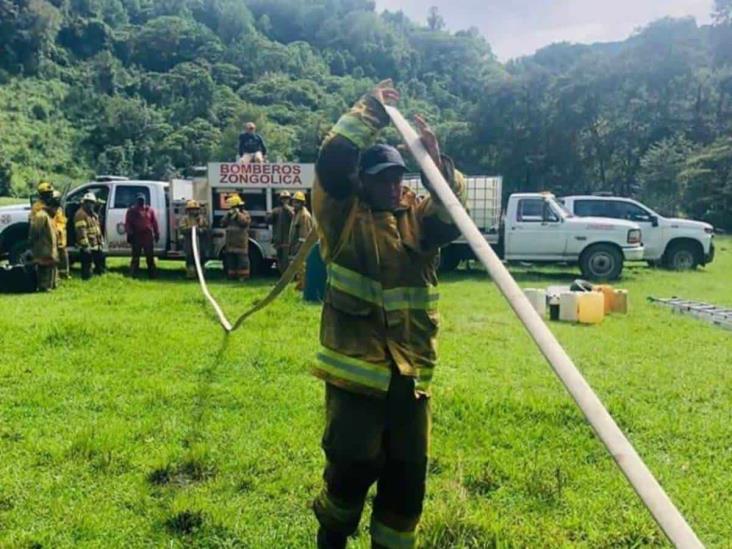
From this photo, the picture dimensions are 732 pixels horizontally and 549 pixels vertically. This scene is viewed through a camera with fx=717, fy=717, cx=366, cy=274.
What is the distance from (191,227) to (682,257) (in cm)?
1132

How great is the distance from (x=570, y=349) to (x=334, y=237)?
609 centimetres

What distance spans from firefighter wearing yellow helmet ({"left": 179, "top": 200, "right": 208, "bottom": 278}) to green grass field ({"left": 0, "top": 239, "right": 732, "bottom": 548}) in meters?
4.89

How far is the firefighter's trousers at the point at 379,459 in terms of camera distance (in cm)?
269

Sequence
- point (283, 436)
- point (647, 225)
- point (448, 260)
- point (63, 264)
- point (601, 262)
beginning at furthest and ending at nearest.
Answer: point (647, 225), point (448, 260), point (601, 262), point (63, 264), point (283, 436)

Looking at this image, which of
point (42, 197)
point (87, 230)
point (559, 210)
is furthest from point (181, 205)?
point (559, 210)

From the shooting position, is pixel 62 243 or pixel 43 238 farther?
pixel 62 243

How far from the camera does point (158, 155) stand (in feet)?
236

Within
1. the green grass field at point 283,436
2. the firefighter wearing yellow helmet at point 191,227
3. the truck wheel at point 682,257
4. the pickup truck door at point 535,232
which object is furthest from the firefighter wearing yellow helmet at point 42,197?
the truck wheel at point 682,257

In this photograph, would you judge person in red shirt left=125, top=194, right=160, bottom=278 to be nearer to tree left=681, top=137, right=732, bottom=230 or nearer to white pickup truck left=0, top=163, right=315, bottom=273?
white pickup truck left=0, top=163, right=315, bottom=273

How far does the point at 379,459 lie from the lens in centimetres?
276

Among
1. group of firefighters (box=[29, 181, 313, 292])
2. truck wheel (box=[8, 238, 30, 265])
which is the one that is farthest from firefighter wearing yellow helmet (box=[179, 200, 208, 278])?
truck wheel (box=[8, 238, 30, 265])

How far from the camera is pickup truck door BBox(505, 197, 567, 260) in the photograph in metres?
15.3

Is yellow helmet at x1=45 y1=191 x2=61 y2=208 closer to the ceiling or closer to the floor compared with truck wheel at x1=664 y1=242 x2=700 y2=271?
closer to the ceiling

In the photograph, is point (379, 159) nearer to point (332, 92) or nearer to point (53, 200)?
point (53, 200)
